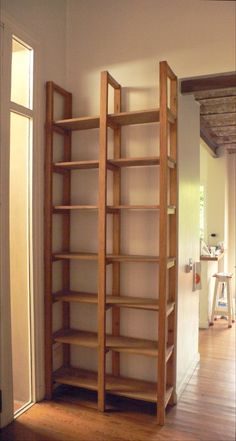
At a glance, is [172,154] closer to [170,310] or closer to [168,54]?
[168,54]

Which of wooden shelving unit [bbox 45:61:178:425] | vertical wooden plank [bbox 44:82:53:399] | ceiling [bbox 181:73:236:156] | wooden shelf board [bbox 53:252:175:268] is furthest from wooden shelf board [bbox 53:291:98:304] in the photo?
ceiling [bbox 181:73:236:156]

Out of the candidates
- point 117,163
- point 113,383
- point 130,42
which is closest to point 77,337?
point 113,383

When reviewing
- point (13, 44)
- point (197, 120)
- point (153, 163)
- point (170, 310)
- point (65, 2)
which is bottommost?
point (170, 310)

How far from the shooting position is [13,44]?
2648 mm

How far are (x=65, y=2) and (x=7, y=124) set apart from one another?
1.48m

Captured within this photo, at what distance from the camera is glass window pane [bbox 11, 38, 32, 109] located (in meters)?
2.76

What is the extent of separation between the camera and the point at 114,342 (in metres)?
2.79

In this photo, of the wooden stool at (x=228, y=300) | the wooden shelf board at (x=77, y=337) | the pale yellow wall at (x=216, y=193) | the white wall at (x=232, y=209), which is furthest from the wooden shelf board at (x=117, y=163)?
the white wall at (x=232, y=209)

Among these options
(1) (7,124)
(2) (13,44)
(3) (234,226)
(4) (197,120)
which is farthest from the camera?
(3) (234,226)

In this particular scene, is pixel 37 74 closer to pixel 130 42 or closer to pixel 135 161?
pixel 130 42

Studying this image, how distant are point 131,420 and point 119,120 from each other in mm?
2251

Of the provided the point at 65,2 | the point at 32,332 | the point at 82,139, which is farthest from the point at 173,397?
the point at 65,2

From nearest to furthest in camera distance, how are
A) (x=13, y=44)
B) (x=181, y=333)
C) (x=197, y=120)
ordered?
(x=13, y=44) → (x=181, y=333) → (x=197, y=120)

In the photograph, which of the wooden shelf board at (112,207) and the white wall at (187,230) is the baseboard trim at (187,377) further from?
the wooden shelf board at (112,207)
